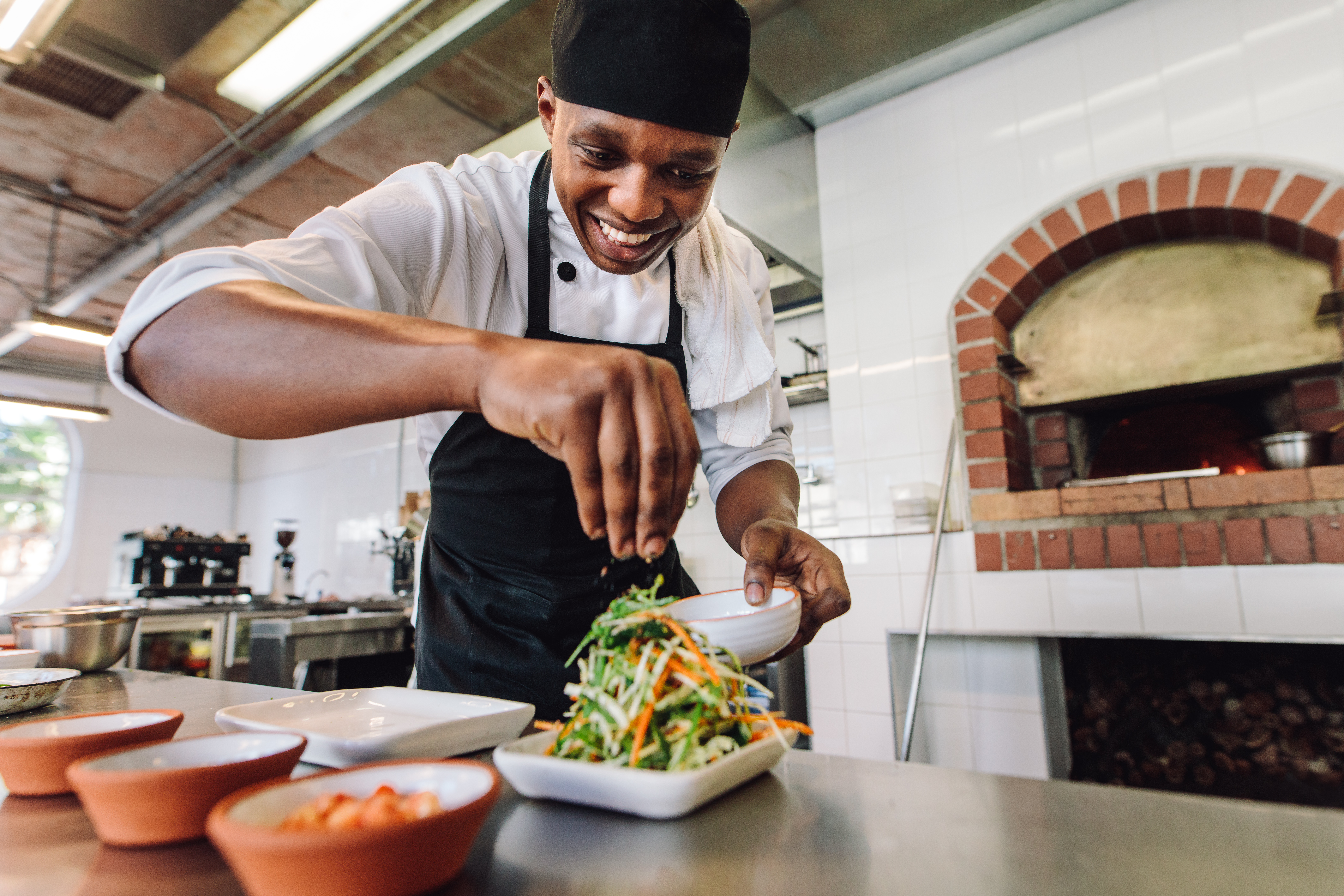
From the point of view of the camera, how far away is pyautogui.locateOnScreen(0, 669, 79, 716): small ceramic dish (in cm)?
90

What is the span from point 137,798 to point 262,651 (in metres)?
3.22

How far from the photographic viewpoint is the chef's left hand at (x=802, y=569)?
3.52ft

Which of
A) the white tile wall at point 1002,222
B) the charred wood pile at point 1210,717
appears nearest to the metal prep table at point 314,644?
the white tile wall at point 1002,222

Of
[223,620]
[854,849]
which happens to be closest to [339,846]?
[854,849]

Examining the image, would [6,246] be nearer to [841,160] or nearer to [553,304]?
[841,160]

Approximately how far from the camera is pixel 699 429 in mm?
1461

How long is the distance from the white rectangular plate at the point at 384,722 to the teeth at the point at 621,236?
0.67 m

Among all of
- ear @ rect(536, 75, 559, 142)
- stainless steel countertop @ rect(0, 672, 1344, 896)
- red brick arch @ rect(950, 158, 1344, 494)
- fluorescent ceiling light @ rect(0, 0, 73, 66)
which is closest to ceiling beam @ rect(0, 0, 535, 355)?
fluorescent ceiling light @ rect(0, 0, 73, 66)

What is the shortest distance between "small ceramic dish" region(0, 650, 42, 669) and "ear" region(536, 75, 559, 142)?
127cm

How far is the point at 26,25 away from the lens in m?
2.21

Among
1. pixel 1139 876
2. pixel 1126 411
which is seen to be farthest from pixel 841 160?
pixel 1139 876

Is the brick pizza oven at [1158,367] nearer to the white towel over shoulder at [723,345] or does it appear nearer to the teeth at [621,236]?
the white towel over shoulder at [723,345]

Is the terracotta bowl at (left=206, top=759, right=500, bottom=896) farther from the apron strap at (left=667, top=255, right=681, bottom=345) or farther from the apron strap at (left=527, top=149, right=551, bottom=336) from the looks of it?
the apron strap at (left=667, top=255, right=681, bottom=345)

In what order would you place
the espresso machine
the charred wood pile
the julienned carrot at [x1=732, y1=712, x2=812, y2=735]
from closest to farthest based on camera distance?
the julienned carrot at [x1=732, y1=712, x2=812, y2=735] → the charred wood pile → the espresso machine
